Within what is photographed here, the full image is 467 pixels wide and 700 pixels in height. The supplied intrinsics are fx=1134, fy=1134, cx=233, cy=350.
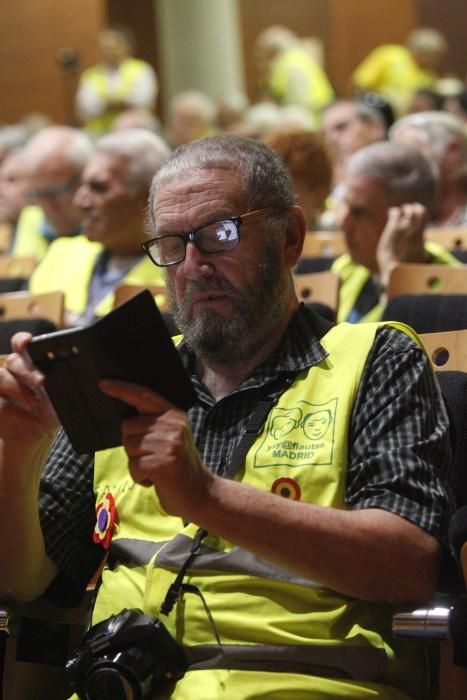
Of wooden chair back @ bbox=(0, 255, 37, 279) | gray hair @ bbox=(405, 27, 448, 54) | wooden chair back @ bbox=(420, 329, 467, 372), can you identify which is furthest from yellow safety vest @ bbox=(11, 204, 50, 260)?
gray hair @ bbox=(405, 27, 448, 54)

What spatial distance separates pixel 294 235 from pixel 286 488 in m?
0.50

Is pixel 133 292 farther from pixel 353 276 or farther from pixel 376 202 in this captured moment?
pixel 376 202

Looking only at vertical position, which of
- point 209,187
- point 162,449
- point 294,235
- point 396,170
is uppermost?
point 209,187

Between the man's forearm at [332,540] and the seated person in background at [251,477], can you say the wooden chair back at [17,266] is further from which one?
the man's forearm at [332,540]

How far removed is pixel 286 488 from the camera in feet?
5.63

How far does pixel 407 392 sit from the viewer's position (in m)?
1.71

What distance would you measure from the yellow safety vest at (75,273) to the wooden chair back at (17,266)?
0.12 metres

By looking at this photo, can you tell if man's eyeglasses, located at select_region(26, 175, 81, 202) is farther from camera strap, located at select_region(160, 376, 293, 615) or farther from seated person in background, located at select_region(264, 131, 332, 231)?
camera strap, located at select_region(160, 376, 293, 615)

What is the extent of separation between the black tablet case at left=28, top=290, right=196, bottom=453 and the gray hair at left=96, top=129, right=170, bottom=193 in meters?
2.94

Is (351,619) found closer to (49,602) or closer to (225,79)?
(49,602)

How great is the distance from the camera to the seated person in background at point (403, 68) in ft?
34.7

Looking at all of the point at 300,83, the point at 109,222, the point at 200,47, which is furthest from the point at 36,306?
the point at 200,47

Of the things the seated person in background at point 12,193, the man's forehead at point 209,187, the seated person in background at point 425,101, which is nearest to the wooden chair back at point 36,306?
the man's forehead at point 209,187

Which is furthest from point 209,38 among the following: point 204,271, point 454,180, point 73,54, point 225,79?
point 204,271
